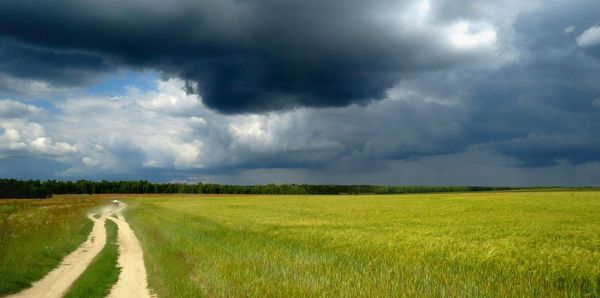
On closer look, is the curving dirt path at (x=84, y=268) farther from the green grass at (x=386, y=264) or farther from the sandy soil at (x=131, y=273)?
the green grass at (x=386, y=264)

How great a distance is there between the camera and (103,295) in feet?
49.9

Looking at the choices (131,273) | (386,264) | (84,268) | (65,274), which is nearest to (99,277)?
(131,273)

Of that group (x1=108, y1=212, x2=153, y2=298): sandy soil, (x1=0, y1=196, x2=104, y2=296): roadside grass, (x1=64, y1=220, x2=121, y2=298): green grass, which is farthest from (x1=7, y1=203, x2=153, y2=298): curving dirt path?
(x1=0, y1=196, x2=104, y2=296): roadside grass

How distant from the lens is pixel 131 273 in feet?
62.5

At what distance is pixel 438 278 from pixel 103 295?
1083 centimetres

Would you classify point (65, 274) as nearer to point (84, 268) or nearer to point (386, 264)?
point (84, 268)

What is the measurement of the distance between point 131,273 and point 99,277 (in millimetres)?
1406

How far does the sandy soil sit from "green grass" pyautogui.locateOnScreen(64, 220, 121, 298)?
0.26 meters

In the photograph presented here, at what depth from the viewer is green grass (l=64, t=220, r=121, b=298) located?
15482mm

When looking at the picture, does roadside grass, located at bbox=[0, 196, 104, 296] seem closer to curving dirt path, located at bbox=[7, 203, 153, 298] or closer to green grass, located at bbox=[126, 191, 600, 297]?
curving dirt path, located at bbox=[7, 203, 153, 298]

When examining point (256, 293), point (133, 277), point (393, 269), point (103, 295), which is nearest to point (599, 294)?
point (393, 269)

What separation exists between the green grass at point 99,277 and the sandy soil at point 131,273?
0.26 meters

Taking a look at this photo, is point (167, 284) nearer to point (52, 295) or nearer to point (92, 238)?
point (52, 295)

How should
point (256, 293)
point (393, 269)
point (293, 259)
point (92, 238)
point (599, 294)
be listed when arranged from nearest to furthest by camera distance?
point (599, 294), point (256, 293), point (393, 269), point (293, 259), point (92, 238)
